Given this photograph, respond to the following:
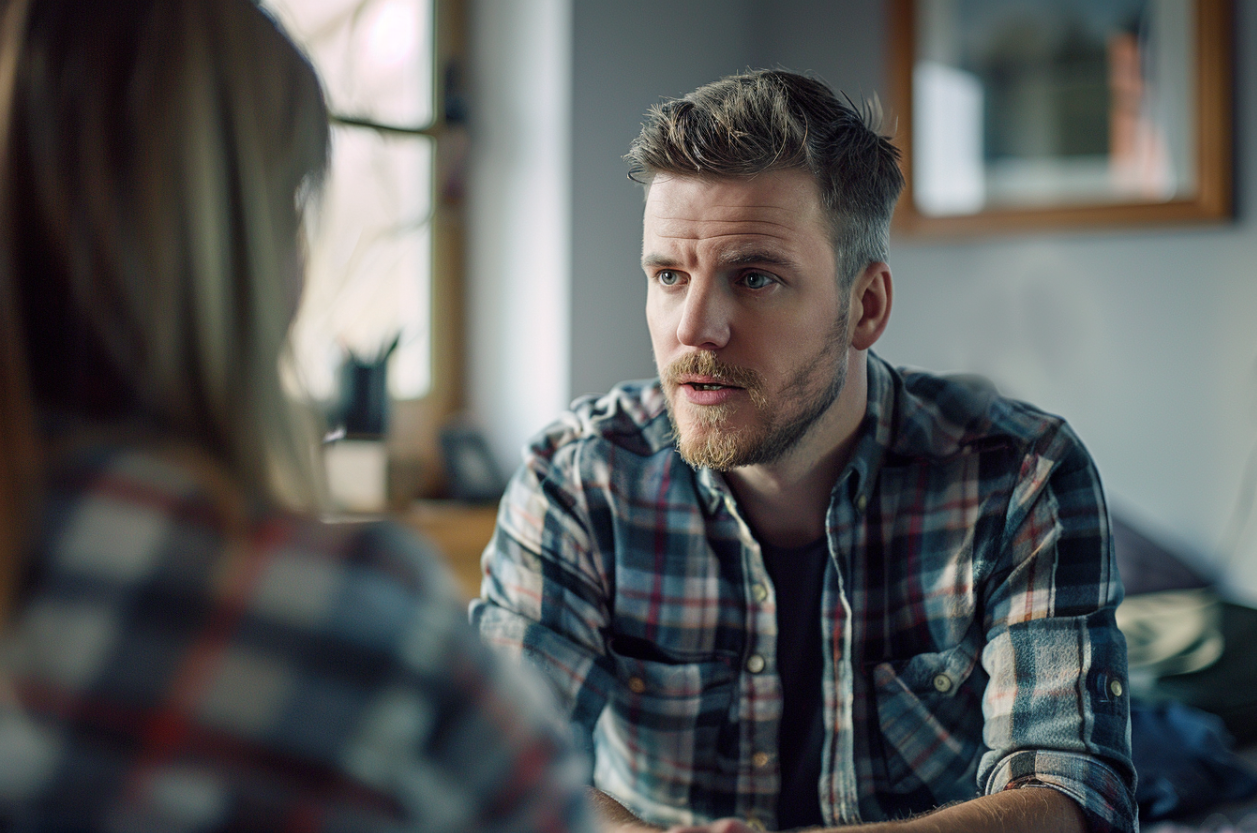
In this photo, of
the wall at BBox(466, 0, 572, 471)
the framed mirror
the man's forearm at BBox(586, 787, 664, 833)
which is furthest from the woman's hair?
the framed mirror

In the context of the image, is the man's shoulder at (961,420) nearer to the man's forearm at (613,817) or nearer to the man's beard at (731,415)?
the man's beard at (731,415)

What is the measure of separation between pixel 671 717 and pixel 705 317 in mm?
420

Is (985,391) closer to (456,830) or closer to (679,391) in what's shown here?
(679,391)

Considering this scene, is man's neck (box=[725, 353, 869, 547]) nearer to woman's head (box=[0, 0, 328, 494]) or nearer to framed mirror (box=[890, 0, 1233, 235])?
woman's head (box=[0, 0, 328, 494])

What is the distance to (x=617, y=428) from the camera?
48.3 inches

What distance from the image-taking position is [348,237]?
238 centimetres

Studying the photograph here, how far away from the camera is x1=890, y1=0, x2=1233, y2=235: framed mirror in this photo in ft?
7.51

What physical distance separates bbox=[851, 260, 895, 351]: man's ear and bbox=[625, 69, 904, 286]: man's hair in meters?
0.02

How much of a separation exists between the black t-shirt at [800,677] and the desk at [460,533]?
1088 millimetres

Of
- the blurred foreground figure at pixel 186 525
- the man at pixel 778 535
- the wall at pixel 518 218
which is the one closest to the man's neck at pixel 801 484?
the man at pixel 778 535

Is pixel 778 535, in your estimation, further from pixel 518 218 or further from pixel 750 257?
pixel 518 218

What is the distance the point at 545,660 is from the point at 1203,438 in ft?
6.02

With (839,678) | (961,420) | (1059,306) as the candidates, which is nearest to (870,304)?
(961,420)

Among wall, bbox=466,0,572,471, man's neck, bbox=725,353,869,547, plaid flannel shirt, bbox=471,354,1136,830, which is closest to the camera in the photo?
plaid flannel shirt, bbox=471,354,1136,830
